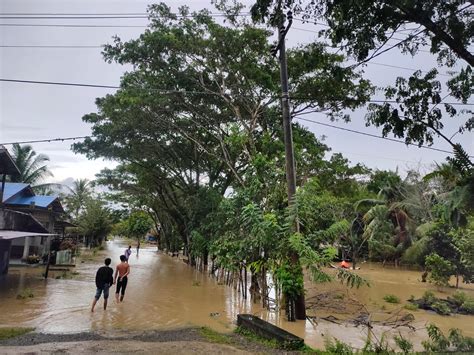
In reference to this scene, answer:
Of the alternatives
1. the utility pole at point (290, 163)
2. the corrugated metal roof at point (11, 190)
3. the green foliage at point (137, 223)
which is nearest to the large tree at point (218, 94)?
the utility pole at point (290, 163)

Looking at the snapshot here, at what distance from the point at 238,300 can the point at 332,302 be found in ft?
13.0

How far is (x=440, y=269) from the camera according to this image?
24.3 meters

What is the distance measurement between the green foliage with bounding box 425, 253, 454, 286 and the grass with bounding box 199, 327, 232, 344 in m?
18.7

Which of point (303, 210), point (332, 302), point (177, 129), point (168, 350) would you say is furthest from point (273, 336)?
point (177, 129)

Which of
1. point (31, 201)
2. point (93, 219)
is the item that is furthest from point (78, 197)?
point (31, 201)

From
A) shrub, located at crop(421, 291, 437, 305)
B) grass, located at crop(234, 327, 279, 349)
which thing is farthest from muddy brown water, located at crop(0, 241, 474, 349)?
shrub, located at crop(421, 291, 437, 305)

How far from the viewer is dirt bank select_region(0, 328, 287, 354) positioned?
7.60 m

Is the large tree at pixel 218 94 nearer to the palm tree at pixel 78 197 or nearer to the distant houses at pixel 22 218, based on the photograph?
the distant houses at pixel 22 218

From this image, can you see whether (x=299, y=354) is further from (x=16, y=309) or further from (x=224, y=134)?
(x=224, y=134)

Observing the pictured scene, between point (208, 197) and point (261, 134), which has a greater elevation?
point (261, 134)

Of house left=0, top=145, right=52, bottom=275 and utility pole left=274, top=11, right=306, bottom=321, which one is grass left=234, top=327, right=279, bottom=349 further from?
house left=0, top=145, right=52, bottom=275

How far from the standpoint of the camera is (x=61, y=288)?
17500mm

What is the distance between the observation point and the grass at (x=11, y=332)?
895 cm

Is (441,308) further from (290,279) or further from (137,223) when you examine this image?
(137,223)
